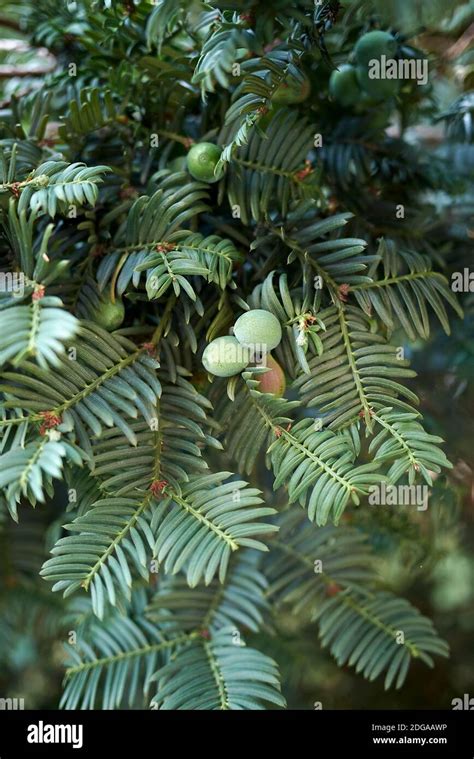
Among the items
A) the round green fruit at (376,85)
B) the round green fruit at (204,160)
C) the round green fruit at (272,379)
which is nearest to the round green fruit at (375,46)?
the round green fruit at (376,85)

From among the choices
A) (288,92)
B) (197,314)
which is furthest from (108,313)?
(288,92)

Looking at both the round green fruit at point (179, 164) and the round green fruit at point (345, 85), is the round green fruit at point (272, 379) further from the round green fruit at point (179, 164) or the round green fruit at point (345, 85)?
the round green fruit at point (345, 85)

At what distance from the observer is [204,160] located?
446mm

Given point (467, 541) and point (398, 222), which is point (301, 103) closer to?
point (398, 222)

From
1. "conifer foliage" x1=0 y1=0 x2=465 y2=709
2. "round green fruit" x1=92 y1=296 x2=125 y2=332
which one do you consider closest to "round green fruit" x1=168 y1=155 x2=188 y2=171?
"conifer foliage" x1=0 y1=0 x2=465 y2=709

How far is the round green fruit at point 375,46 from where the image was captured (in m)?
0.52

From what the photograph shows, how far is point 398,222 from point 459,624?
44cm

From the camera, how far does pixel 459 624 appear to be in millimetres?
742

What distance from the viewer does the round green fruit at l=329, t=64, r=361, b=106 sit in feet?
1.82

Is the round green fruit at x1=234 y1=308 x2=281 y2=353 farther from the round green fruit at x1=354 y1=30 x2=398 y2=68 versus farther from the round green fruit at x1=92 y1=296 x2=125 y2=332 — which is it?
the round green fruit at x1=354 y1=30 x2=398 y2=68

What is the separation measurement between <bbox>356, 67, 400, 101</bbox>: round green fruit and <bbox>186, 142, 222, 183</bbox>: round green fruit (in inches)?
6.4

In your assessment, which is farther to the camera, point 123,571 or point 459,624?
point 459,624
